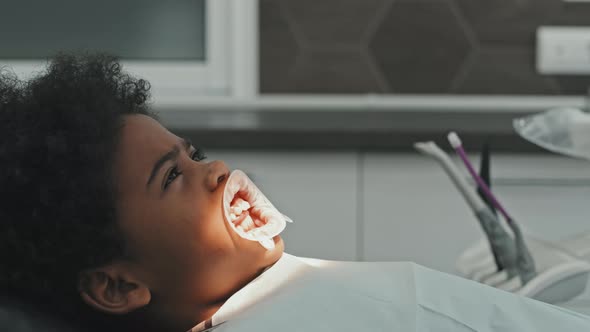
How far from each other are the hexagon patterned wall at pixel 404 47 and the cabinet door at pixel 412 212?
0.50 meters

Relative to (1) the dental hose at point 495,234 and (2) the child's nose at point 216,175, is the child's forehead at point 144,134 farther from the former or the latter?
(1) the dental hose at point 495,234

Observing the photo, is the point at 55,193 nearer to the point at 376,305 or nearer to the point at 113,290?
the point at 113,290

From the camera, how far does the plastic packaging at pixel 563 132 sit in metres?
1.05

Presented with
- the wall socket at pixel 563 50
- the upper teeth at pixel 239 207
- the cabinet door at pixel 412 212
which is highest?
the wall socket at pixel 563 50

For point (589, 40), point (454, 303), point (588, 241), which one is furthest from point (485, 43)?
point (454, 303)

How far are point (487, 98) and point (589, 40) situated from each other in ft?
0.96

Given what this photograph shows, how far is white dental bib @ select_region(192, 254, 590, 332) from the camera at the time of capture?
2.29ft

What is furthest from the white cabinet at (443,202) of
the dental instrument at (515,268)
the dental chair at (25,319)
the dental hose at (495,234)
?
the dental chair at (25,319)

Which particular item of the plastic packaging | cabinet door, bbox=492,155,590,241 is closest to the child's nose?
the plastic packaging

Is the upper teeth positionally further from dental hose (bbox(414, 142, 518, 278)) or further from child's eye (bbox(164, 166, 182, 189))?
dental hose (bbox(414, 142, 518, 278))

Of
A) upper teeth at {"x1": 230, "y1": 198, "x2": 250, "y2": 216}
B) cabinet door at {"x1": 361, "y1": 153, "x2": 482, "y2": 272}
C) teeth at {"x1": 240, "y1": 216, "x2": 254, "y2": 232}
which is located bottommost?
cabinet door at {"x1": 361, "y1": 153, "x2": 482, "y2": 272}

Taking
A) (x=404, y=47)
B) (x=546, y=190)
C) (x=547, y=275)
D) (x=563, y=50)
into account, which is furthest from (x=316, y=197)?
(x=547, y=275)

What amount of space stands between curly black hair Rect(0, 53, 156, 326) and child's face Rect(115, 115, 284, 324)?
1cm

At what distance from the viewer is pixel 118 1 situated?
2.51m
